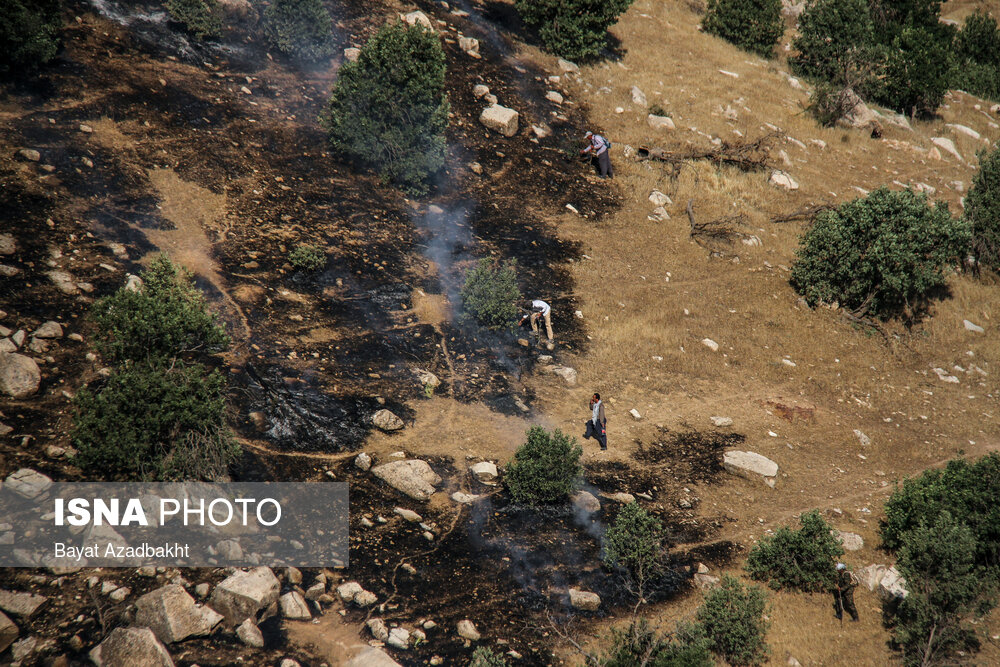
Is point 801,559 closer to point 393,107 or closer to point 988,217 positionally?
point 393,107

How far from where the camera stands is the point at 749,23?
25.9 metres

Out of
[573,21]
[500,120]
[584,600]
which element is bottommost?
[584,600]

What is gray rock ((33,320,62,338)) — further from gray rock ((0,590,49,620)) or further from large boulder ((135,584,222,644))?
large boulder ((135,584,222,644))

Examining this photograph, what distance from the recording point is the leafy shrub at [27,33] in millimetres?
13422

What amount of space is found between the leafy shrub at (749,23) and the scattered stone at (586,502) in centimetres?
2250

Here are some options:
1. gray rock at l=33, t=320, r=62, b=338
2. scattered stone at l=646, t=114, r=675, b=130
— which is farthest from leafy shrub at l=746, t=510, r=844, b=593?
scattered stone at l=646, t=114, r=675, b=130

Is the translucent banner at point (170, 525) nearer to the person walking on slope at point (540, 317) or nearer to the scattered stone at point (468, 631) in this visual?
the scattered stone at point (468, 631)

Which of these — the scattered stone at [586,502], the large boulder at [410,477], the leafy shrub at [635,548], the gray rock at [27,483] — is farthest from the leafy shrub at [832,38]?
the gray rock at [27,483]

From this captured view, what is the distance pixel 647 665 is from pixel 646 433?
481cm

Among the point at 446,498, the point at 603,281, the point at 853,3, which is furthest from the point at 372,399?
the point at 853,3

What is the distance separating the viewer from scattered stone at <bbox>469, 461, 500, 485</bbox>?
1010cm

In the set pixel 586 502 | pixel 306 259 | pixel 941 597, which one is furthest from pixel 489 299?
pixel 941 597

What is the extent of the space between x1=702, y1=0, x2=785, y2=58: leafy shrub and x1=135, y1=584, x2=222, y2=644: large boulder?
26.8 m

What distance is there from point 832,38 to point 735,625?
79.1 ft
